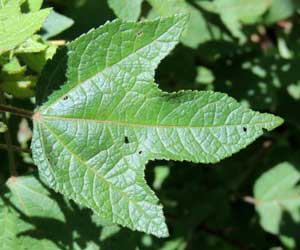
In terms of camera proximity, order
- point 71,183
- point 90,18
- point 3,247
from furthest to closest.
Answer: point 90,18
point 3,247
point 71,183

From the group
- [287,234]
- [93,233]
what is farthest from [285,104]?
[93,233]

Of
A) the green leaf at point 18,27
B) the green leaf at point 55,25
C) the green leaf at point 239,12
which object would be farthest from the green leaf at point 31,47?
the green leaf at point 239,12

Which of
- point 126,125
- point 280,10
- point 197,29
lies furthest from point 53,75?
point 280,10

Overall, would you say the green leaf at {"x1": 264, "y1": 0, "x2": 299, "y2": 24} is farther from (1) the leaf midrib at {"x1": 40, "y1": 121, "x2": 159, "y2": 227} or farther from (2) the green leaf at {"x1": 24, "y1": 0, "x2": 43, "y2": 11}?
(1) the leaf midrib at {"x1": 40, "y1": 121, "x2": 159, "y2": 227}

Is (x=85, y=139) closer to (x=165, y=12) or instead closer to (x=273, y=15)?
(x=165, y=12)

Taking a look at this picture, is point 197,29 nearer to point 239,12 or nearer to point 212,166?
point 239,12

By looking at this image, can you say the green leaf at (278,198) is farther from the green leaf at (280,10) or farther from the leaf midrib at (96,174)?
the leaf midrib at (96,174)

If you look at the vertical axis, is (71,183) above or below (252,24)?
above
